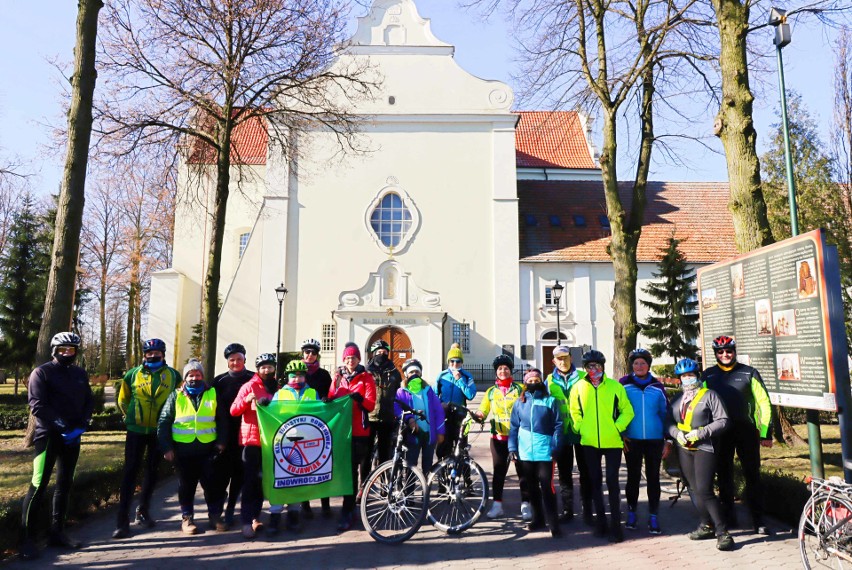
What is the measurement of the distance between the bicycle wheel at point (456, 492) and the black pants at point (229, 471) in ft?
7.20

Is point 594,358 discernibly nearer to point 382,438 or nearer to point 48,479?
point 382,438

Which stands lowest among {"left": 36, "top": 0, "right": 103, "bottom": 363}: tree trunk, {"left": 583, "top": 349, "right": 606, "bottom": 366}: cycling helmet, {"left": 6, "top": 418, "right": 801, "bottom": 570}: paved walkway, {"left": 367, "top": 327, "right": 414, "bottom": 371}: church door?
{"left": 6, "top": 418, "right": 801, "bottom": 570}: paved walkway

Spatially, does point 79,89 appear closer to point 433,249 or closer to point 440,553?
point 440,553

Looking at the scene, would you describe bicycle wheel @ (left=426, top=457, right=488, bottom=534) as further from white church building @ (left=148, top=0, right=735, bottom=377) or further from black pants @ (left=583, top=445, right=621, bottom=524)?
white church building @ (left=148, top=0, right=735, bottom=377)

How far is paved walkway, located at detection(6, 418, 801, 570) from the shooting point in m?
5.66

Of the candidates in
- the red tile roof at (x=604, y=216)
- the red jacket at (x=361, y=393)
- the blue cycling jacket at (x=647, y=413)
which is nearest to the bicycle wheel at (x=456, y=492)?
the red jacket at (x=361, y=393)

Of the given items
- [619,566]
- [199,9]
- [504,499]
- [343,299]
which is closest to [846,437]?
[619,566]

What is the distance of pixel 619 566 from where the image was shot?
5.61m

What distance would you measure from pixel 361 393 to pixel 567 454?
250 centimetres

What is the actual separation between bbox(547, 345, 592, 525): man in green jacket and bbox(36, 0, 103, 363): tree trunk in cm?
766

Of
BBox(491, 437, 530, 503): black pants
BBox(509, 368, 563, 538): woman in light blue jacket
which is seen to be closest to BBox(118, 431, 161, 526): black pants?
BBox(491, 437, 530, 503): black pants

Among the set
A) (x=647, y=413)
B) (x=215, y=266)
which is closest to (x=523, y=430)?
(x=647, y=413)

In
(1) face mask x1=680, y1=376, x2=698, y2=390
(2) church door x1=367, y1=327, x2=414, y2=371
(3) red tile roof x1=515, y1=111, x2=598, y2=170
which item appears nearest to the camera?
(1) face mask x1=680, y1=376, x2=698, y2=390

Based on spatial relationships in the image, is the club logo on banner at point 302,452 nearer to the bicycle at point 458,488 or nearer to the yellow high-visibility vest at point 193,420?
the yellow high-visibility vest at point 193,420
